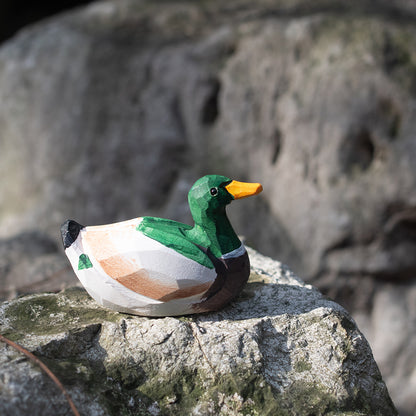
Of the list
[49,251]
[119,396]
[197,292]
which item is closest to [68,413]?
[119,396]

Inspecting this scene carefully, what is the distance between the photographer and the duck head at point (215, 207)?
1.61 metres

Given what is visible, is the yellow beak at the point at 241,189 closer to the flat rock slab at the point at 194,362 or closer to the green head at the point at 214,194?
the green head at the point at 214,194

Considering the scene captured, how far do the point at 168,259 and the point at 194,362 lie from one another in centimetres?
30

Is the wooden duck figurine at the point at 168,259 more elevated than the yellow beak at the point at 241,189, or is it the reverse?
the yellow beak at the point at 241,189

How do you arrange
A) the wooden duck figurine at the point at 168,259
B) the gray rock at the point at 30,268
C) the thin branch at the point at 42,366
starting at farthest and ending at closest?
the gray rock at the point at 30,268 → the wooden duck figurine at the point at 168,259 → the thin branch at the point at 42,366

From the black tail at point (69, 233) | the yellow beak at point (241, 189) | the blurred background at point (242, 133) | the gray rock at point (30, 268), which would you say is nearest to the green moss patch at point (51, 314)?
the black tail at point (69, 233)

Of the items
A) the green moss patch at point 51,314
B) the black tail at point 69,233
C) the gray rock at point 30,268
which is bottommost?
the green moss patch at point 51,314

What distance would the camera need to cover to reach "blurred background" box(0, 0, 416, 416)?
10.6 feet

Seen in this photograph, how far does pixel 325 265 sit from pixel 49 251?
69.6 inches

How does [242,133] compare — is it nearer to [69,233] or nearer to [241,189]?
[241,189]

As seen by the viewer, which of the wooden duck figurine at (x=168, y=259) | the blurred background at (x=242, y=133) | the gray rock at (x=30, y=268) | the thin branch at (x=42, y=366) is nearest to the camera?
the thin branch at (x=42, y=366)

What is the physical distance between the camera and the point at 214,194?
63.3 inches

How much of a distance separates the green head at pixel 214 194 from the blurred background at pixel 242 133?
51.9 inches

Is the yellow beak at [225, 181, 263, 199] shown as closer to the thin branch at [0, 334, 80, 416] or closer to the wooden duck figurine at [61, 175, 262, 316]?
the wooden duck figurine at [61, 175, 262, 316]
